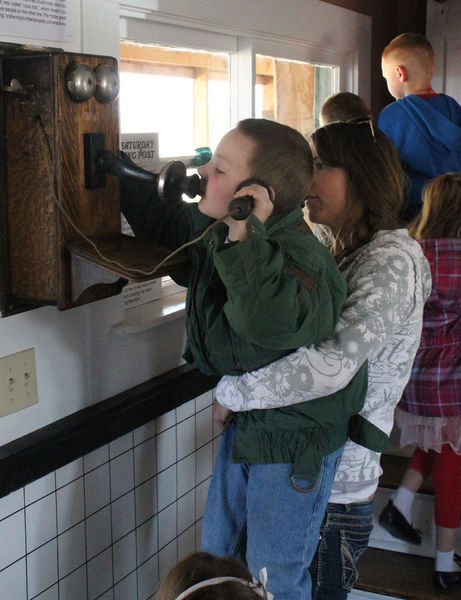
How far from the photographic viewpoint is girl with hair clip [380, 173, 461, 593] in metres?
2.67

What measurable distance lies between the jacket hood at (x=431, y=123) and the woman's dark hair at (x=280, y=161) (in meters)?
1.72

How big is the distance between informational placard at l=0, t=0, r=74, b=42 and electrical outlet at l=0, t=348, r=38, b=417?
652 millimetres

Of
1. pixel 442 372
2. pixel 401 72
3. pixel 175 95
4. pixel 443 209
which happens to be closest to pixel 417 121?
pixel 401 72

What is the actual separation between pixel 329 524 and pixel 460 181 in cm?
130

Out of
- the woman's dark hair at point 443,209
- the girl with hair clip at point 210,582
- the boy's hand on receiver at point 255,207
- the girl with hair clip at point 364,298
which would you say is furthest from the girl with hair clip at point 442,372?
the girl with hair clip at point 210,582

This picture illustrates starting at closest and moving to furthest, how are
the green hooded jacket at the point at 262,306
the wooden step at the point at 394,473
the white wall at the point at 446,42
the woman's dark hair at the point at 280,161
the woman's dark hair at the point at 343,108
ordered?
the green hooded jacket at the point at 262,306, the woman's dark hair at the point at 280,161, the woman's dark hair at the point at 343,108, the wooden step at the point at 394,473, the white wall at the point at 446,42

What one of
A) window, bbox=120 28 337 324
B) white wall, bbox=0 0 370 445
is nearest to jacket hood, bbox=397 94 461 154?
window, bbox=120 28 337 324

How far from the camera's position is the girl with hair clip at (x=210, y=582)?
125 centimetres

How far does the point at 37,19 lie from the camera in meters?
1.67

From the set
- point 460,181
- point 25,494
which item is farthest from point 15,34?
point 460,181

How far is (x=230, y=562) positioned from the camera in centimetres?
136

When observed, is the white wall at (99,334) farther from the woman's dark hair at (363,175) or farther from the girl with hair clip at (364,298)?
the woman's dark hair at (363,175)

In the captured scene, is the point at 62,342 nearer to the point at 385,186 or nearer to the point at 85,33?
the point at 85,33

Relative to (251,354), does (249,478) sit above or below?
below
